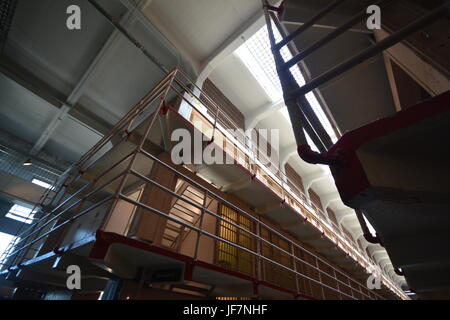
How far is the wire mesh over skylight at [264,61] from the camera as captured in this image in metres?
6.50

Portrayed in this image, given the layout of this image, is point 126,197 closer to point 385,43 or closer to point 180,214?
point 385,43

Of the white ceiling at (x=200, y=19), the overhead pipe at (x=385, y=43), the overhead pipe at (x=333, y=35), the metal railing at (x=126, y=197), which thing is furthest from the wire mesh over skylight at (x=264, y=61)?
the overhead pipe at (x=385, y=43)

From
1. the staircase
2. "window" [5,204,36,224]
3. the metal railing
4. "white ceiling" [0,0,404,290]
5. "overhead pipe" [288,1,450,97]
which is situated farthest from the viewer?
"window" [5,204,36,224]

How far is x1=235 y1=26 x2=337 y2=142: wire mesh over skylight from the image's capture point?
6.50m

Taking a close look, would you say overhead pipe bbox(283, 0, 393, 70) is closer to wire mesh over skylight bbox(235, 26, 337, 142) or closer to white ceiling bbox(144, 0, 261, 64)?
white ceiling bbox(144, 0, 261, 64)

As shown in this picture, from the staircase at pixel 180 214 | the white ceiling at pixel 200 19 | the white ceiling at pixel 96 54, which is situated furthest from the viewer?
the white ceiling at pixel 200 19

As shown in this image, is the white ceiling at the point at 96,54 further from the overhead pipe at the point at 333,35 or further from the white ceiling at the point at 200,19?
the overhead pipe at the point at 333,35

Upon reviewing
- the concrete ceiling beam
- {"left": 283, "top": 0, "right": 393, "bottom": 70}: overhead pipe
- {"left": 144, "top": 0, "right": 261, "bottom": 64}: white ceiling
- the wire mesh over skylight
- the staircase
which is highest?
the wire mesh over skylight

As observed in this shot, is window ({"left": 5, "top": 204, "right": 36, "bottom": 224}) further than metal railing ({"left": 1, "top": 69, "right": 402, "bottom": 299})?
Yes

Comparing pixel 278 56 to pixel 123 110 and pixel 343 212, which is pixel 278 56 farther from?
pixel 343 212

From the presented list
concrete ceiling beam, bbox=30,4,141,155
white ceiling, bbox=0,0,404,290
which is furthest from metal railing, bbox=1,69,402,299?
concrete ceiling beam, bbox=30,4,141,155

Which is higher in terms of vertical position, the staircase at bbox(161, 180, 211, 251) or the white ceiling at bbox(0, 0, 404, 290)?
the white ceiling at bbox(0, 0, 404, 290)

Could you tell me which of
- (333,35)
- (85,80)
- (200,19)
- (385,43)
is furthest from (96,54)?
(385,43)
